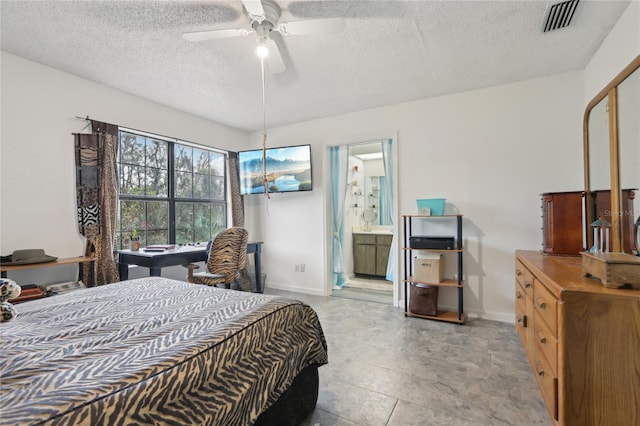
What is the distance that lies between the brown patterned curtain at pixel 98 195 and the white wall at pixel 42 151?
0.07 meters

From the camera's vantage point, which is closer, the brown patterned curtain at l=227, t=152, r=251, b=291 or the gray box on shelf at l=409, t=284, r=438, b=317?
the gray box on shelf at l=409, t=284, r=438, b=317

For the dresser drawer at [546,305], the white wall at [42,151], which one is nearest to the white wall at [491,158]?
the dresser drawer at [546,305]

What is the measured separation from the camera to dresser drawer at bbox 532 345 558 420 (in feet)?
4.32

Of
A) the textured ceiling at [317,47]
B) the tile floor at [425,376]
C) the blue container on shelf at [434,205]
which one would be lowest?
the tile floor at [425,376]

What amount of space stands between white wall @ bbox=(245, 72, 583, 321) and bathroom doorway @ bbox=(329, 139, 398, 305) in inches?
11.5

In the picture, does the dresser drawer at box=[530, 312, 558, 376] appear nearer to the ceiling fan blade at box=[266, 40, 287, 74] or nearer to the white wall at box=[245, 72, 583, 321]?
the white wall at box=[245, 72, 583, 321]

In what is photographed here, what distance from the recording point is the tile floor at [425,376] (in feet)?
5.28

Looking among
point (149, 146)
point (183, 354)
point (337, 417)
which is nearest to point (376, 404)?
point (337, 417)

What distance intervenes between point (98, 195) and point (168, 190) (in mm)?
912

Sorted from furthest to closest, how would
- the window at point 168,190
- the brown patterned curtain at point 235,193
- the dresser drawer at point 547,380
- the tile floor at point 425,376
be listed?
the brown patterned curtain at point 235,193 → the window at point 168,190 → the tile floor at point 425,376 → the dresser drawer at point 547,380

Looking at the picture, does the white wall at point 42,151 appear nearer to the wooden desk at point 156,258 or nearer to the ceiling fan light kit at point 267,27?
the wooden desk at point 156,258

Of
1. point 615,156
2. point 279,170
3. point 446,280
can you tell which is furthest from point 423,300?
point 279,170

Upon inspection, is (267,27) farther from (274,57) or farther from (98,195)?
(98,195)

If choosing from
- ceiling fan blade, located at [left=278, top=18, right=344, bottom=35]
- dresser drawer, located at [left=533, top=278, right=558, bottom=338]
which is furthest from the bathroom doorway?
ceiling fan blade, located at [left=278, top=18, right=344, bottom=35]
